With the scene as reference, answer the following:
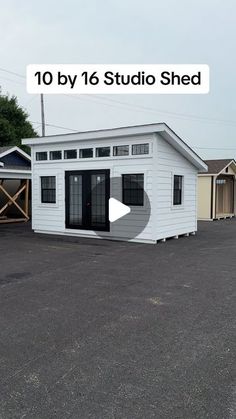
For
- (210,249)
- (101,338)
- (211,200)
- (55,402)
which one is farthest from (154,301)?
(211,200)

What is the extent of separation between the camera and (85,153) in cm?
1097

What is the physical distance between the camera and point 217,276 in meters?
6.20

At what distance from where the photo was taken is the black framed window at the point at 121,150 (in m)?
10.1

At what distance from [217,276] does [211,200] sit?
1221cm

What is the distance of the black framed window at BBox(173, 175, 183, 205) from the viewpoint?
10933 mm

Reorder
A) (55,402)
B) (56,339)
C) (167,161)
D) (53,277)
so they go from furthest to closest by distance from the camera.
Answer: (167,161) < (53,277) < (56,339) < (55,402)

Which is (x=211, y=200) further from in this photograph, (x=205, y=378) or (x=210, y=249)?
(x=205, y=378)

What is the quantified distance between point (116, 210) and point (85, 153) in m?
2.07

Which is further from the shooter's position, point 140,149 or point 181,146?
point 181,146

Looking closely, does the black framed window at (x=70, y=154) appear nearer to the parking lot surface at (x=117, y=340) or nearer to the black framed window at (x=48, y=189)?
the black framed window at (x=48, y=189)

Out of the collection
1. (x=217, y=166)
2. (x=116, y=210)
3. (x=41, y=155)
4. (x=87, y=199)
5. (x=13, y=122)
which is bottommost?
(x=116, y=210)

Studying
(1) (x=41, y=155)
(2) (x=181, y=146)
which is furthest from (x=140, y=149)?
(1) (x=41, y=155)

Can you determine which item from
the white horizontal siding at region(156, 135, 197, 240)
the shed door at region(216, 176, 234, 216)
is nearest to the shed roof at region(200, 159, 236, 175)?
the shed door at region(216, 176, 234, 216)

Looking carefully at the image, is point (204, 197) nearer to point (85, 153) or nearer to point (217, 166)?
point (217, 166)
